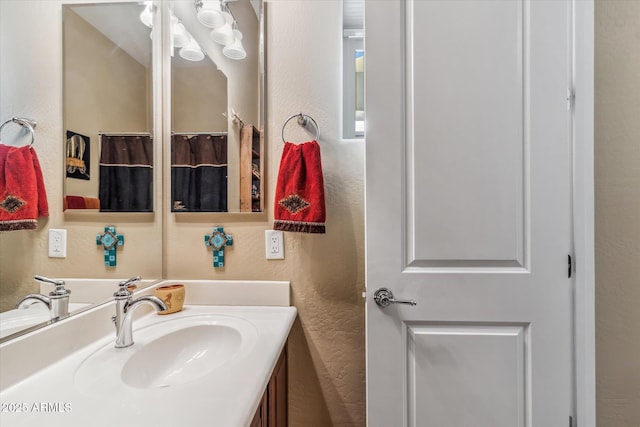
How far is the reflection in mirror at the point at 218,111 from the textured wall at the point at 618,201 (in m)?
1.32

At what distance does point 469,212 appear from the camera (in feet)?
3.10

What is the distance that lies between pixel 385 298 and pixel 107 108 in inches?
47.5

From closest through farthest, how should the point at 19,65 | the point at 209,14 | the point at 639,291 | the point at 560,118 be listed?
the point at 19,65
the point at 560,118
the point at 639,291
the point at 209,14

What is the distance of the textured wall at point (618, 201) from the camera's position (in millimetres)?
1041

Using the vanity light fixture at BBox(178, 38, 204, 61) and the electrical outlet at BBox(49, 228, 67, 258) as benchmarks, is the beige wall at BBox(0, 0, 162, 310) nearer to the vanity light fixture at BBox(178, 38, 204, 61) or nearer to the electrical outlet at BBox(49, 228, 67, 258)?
→ the electrical outlet at BBox(49, 228, 67, 258)

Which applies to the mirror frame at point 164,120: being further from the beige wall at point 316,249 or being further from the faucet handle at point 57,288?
the faucet handle at point 57,288

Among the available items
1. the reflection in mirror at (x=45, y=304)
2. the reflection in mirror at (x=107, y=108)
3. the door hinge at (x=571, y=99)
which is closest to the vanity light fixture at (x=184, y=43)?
the reflection in mirror at (x=107, y=108)

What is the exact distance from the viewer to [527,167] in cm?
93

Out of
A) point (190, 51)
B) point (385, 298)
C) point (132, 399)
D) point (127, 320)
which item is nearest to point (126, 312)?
point (127, 320)

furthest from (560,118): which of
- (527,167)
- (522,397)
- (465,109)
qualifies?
(522,397)

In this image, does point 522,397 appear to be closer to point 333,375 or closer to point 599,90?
point 333,375

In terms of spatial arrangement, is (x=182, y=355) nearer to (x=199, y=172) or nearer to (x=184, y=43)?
(x=199, y=172)

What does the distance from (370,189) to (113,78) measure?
1.04 metres

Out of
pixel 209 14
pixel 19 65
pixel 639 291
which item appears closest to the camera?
pixel 19 65
